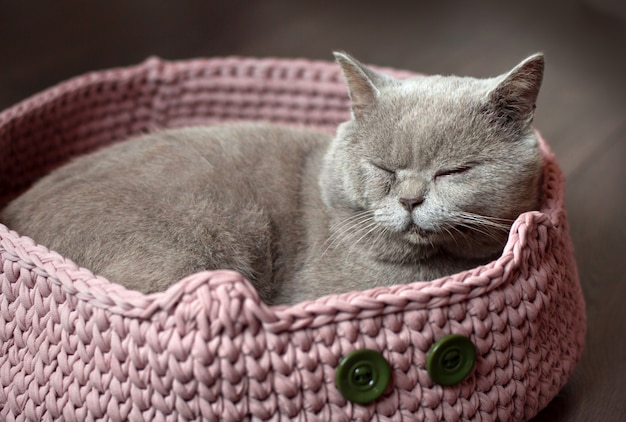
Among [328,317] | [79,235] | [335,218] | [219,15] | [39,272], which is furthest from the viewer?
[219,15]

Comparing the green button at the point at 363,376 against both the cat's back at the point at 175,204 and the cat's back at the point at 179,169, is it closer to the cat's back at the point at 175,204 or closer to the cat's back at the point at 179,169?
the cat's back at the point at 175,204

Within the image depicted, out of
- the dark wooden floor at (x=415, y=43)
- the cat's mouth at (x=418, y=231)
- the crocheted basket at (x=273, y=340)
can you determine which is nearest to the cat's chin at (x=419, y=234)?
the cat's mouth at (x=418, y=231)

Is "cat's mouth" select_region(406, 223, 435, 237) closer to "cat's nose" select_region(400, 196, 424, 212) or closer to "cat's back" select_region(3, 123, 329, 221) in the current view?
"cat's nose" select_region(400, 196, 424, 212)

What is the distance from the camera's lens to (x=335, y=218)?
1.34m

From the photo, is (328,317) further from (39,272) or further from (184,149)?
(184,149)

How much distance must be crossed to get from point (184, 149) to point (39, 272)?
0.40 metres

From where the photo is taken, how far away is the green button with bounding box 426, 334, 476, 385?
1.02m

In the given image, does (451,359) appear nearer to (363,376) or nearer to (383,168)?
(363,376)

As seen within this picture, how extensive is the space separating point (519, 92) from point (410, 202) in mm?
246

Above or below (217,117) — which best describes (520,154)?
above

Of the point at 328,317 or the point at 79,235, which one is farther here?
the point at 79,235

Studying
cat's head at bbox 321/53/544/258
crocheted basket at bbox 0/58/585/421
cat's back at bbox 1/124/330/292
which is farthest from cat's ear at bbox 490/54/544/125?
cat's back at bbox 1/124/330/292

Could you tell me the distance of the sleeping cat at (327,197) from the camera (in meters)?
1.15

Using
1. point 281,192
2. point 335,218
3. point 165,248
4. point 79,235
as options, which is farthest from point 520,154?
point 79,235
